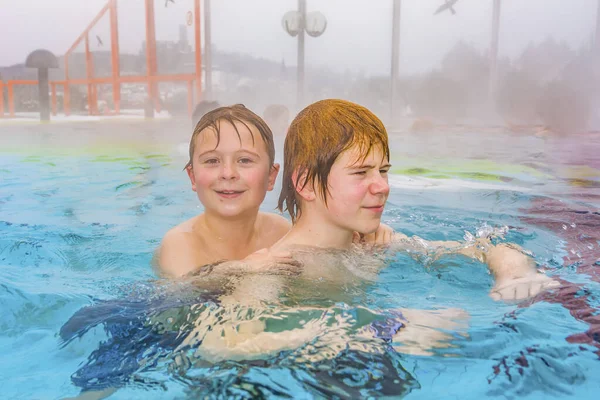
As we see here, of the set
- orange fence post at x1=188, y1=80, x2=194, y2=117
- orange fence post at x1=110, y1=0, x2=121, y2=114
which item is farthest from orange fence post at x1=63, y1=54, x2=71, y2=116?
orange fence post at x1=188, y1=80, x2=194, y2=117

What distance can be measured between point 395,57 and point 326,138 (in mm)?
9400

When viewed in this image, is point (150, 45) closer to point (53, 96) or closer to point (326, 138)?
point (53, 96)

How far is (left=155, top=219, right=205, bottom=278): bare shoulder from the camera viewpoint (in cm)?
249

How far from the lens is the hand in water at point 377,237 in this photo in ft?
8.60

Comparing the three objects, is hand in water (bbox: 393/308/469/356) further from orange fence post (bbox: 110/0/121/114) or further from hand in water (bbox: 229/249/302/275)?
orange fence post (bbox: 110/0/121/114)

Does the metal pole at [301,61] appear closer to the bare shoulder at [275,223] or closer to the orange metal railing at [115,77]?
the orange metal railing at [115,77]

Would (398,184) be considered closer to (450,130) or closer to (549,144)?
(549,144)

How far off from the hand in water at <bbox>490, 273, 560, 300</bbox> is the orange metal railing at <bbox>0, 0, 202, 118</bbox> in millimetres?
9550

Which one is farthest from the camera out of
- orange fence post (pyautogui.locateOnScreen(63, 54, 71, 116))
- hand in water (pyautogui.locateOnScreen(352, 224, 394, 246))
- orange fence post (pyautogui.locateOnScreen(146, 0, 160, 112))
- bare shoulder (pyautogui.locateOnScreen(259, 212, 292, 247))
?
orange fence post (pyautogui.locateOnScreen(63, 54, 71, 116))

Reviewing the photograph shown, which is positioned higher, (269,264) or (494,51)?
(494,51)

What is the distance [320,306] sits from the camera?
2.05 meters

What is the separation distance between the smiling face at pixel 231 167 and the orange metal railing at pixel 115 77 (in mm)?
8885

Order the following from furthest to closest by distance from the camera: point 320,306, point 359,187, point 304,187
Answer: point 304,187 < point 359,187 < point 320,306

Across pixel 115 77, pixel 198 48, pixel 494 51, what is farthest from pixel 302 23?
pixel 115 77
